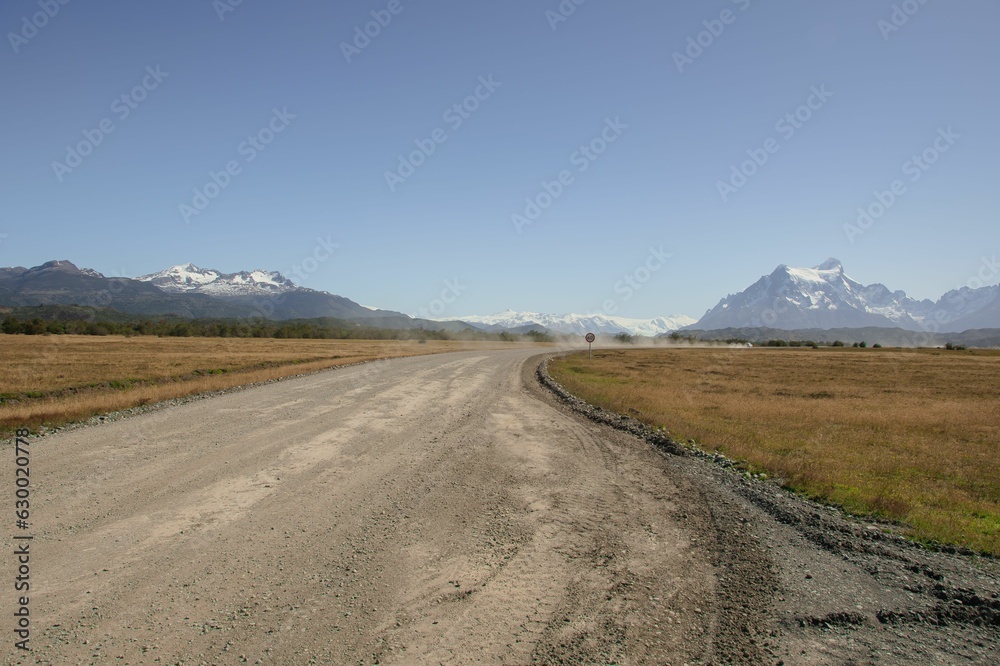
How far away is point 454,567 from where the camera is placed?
617 cm

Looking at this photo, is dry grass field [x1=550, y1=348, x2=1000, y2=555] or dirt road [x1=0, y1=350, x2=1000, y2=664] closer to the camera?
dirt road [x1=0, y1=350, x2=1000, y2=664]

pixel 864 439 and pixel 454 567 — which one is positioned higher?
pixel 454 567

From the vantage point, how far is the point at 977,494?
34.9 feet

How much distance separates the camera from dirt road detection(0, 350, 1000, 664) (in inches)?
183

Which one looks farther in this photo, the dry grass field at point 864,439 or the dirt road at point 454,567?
the dry grass field at point 864,439

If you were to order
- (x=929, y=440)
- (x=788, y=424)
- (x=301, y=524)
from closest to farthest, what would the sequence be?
(x=301, y=524), (x=929, y=440), (x=788, y=424)

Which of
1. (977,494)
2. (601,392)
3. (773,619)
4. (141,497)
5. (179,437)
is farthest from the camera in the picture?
(601,392)

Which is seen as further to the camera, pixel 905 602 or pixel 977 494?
pixel 977 494

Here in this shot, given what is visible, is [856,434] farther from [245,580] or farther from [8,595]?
[8,595]

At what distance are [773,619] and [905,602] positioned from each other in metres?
1.80

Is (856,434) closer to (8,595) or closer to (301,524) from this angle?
(301,524)

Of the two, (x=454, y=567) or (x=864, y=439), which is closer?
(x=454, y=567)

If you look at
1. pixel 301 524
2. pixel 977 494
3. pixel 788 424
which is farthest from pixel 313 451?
pixel 788 424

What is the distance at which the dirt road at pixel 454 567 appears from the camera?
465 cm
